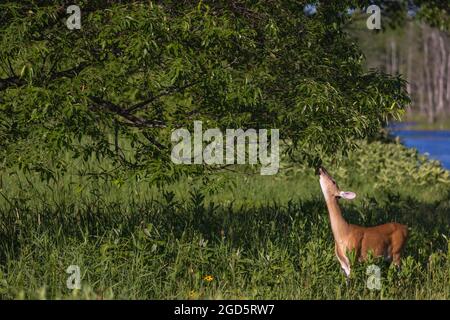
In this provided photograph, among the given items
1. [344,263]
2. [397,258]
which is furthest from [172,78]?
[397,258]

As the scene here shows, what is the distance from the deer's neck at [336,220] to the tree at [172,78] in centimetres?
54

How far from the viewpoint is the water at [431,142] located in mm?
42562

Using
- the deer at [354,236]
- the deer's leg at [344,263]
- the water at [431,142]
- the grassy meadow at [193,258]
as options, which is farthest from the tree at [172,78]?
the water at [431,142]

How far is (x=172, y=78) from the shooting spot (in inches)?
339

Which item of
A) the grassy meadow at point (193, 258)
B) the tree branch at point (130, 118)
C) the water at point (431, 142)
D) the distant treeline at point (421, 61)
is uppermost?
the distant treeline at point (421, 61)

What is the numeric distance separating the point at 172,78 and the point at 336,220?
2349mm

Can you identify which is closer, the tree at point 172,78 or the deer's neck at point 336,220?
the tree at point 172,78

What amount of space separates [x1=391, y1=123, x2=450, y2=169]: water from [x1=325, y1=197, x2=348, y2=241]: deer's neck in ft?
94.0

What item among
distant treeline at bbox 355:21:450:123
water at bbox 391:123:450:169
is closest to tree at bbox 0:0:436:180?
water at bbox 391:123:450:169

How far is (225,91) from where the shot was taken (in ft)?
29.6

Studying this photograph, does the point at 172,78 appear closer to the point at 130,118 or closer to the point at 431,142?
the point at 130,118

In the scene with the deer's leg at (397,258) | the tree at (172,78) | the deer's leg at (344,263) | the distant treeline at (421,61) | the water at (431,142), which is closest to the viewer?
the tree at (172,78)

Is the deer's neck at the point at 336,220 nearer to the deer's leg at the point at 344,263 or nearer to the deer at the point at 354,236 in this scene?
the deer at the point at 354,236

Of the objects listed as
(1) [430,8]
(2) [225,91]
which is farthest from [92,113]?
(1) [430,8]
